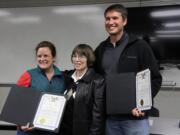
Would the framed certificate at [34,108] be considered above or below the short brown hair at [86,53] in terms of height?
below

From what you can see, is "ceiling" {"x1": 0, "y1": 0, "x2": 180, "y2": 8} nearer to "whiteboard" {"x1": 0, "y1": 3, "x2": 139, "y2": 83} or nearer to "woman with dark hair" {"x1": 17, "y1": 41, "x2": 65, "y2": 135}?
"whiteboard" {"x1": 0, "y1": 3, "x2": 139, "y2": 83}

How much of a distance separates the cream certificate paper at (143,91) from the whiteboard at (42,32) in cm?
204

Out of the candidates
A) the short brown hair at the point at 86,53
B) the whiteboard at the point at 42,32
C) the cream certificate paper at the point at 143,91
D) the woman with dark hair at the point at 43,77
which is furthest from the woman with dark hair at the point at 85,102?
the whiteboard at the point at 42,32

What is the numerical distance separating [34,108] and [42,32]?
7.27 ft

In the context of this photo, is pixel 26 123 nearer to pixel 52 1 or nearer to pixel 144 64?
pixel 144 64

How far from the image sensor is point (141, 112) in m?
2.07

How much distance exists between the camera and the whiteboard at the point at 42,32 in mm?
4133

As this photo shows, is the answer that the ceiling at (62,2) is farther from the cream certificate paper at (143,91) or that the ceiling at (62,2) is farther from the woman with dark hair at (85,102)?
the cream certificate paper at (143,91)

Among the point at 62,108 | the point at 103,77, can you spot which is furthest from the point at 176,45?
the point at 62,108

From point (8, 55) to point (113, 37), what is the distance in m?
2.52

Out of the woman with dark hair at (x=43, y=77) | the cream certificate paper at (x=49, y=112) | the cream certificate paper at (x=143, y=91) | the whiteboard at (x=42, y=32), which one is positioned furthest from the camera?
the whiteboard at (x=42, y=32)

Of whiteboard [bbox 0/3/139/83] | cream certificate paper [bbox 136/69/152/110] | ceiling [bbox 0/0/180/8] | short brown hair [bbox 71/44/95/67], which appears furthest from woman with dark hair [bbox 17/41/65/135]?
ceiling [bbox 0/0/180/8]

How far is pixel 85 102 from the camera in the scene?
88.1 inches

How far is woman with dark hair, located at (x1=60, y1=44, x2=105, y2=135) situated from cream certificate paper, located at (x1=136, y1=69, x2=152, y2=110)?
0.29 meters
